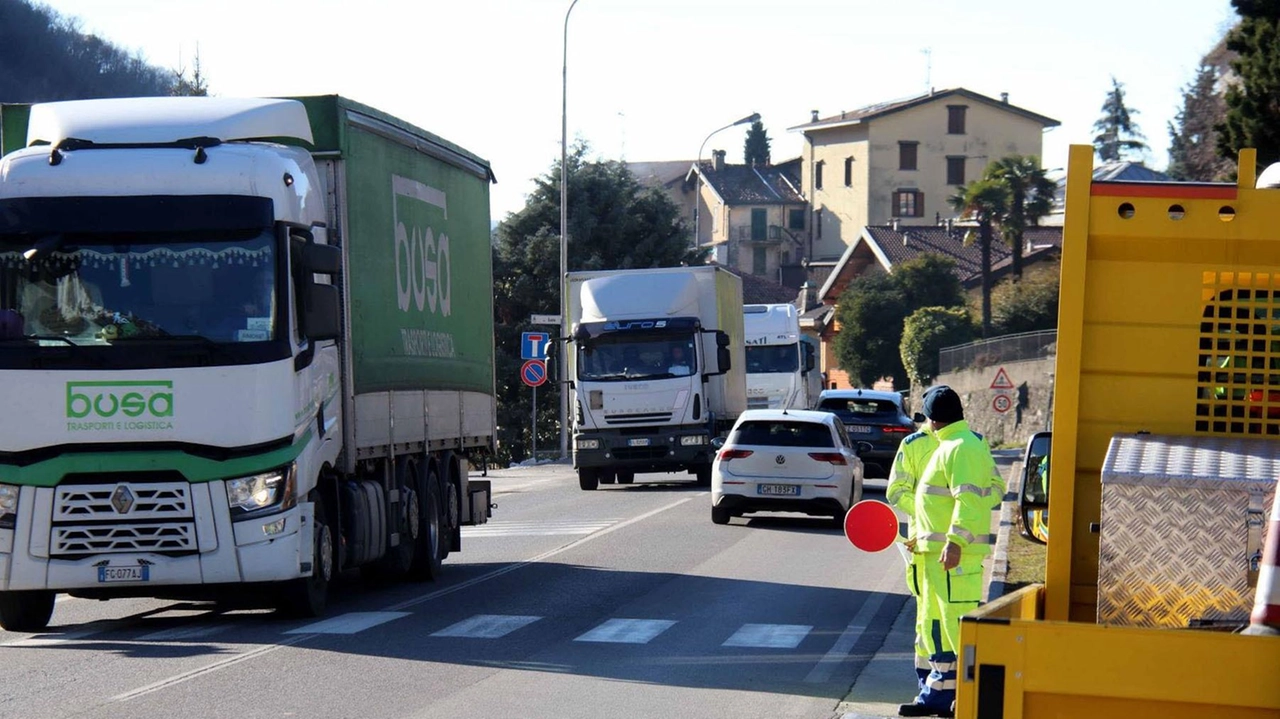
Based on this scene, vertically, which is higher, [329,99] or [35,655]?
[329,99]

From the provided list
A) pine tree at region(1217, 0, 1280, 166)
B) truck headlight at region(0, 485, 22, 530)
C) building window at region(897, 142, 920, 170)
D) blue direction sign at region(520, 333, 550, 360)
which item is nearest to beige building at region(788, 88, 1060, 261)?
building window at region(897, 142, 920, 170)

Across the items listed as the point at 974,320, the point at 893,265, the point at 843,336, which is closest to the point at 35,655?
the point at 974,320

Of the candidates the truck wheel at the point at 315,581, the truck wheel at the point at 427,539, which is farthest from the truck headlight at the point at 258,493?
the truck wheel at the point at 427,539

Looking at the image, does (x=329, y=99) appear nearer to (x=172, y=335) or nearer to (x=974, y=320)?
(x=172, y=335)

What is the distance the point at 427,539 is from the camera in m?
16.4

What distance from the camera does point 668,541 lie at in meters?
20.7

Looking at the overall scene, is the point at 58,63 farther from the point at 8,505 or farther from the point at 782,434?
the point at 8,505

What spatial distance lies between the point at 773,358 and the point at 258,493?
3136cm

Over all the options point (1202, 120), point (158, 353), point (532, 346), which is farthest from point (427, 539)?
point (1202, 120)

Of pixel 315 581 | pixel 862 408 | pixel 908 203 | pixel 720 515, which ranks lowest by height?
pixel 720 515

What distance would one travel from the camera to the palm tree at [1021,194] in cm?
7231

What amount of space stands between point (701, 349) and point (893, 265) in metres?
55.1

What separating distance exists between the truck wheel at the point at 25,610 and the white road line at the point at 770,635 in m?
5.01

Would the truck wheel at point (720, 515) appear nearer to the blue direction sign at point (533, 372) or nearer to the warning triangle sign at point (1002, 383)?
the warning triangle sign at point (1002, 383)
